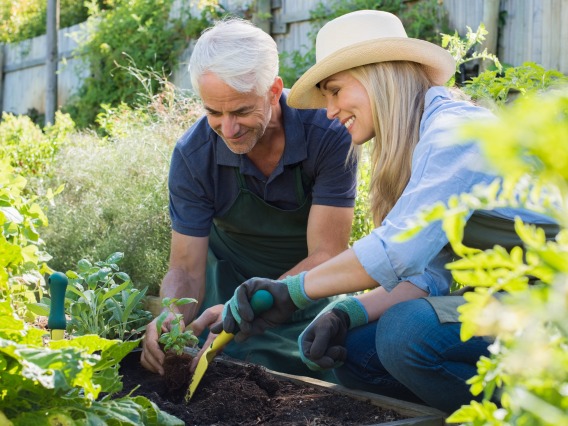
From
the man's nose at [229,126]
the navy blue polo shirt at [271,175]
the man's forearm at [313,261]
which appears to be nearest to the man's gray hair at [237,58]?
the man's nose at [229,126]

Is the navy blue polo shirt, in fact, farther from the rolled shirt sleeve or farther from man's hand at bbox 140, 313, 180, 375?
the rolled shirt sleeve

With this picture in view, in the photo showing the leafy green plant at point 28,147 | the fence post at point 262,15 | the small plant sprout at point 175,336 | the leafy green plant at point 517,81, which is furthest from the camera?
the fence post at point 262,15

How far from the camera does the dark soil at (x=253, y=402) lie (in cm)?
213

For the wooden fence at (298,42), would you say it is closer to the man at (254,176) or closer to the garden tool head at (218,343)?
the man at (254,176)

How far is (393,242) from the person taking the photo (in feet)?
6.27

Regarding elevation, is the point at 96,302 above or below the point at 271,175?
below

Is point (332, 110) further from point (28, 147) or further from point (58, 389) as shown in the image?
point (28, 147)

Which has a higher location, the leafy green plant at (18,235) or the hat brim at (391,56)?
the hat brim at (391,56)

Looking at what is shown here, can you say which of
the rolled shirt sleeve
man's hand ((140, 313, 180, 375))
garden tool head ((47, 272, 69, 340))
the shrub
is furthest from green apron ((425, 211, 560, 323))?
the shrub

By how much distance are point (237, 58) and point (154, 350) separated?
3.33 ft

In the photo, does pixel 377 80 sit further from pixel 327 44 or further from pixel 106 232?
pixel 106 232

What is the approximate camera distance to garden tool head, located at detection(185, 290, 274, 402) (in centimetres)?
221

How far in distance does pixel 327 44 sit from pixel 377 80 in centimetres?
32

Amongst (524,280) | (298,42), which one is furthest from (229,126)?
(298,42)
